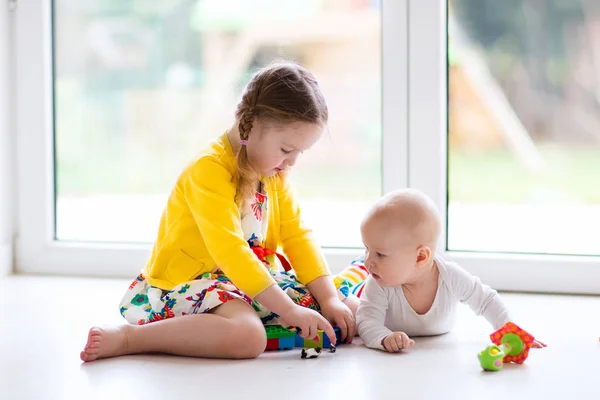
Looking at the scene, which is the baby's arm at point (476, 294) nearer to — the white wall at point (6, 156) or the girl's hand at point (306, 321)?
the girl's hand at point (306, 321)

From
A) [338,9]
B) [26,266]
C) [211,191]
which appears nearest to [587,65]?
[338,9]

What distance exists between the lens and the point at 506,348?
130cm

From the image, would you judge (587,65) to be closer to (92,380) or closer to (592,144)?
(592,144)

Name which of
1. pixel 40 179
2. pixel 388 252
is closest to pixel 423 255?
pixel 388 252

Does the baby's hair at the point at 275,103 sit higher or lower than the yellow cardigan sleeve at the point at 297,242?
higher

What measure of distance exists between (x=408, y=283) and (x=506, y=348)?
0.67 feet

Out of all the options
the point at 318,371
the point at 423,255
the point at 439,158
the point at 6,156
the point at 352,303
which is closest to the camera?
the point at 318,371

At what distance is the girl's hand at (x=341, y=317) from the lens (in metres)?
1.45

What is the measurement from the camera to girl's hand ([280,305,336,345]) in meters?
1.35

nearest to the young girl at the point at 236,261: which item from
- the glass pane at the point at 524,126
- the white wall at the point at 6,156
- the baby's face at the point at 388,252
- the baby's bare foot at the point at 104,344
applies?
the baby's bare foot at the point at 104,344

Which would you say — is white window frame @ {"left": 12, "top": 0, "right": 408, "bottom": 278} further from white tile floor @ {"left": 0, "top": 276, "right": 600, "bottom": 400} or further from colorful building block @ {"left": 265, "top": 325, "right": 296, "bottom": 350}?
colorful building block @ {"left": 265, "top": 325, "right": 296, "bottom": 350}

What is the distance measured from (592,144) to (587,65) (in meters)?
0.17

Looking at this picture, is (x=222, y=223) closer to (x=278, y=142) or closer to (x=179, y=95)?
(x=278, y=142)

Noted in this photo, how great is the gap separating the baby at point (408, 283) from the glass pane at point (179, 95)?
0.58 m
